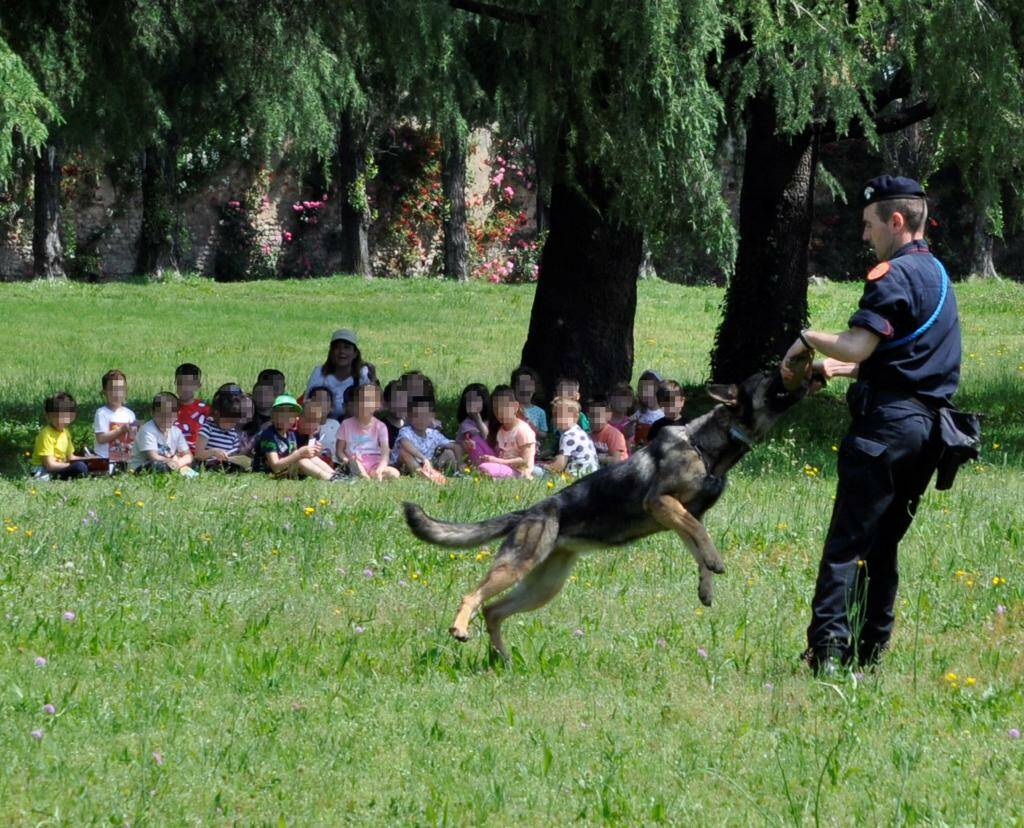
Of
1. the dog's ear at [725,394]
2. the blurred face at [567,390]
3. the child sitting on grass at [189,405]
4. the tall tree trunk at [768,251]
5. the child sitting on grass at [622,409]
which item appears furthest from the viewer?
the tall tree trunk at [768,251]

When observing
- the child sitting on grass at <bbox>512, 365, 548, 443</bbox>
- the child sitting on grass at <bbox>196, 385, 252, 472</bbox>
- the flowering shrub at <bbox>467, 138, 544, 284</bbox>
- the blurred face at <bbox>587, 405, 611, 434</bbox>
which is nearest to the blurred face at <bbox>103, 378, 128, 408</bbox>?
the child sitting on grass at <bbox>196, 385, 252, 472</bbox>

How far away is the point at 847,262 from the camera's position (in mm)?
42781

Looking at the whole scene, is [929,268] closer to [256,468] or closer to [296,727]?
[296,727]

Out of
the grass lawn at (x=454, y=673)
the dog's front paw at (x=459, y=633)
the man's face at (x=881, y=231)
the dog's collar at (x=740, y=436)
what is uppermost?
the man's face at (x=881, y=231)

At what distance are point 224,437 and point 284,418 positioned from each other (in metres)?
0.64

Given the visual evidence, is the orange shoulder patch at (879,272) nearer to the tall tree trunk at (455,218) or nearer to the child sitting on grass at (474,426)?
the child sitting on grass at (474,426)

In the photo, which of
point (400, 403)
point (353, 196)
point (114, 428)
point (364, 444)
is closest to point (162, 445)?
point (114, 428)

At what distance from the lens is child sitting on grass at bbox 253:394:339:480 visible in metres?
11.7

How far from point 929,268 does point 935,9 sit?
697 centimetres

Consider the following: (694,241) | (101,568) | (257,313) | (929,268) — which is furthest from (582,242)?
(257,313)

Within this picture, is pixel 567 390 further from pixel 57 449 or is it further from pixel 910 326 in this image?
pixel 910 326

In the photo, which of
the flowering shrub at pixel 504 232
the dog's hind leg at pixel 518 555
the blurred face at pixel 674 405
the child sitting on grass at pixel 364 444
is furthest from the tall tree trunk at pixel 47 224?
the dog's hind leg at pixel 518 555

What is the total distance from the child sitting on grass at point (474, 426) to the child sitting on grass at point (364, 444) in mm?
669

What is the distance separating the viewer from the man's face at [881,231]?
6164 mm
